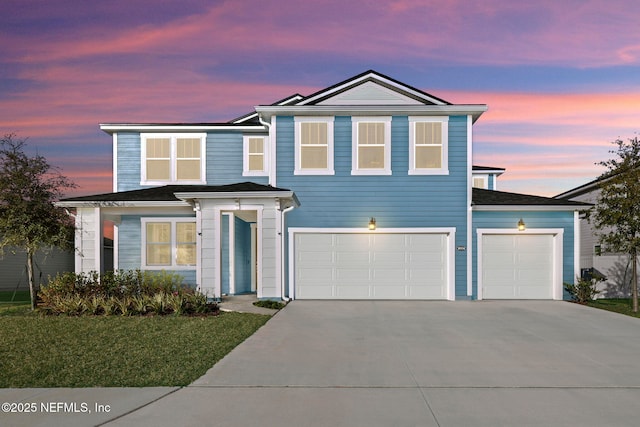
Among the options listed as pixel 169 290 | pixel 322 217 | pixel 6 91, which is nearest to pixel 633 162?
pixel 322 217

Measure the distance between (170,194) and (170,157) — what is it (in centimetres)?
231

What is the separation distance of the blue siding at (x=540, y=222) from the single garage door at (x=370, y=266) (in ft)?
4.47

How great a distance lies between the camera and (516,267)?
16031 mm

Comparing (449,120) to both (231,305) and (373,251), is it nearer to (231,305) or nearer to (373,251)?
(373,251)

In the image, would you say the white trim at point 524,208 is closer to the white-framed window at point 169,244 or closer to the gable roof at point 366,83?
the gable roof at point 366,83

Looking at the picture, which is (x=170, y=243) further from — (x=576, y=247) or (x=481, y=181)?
(x=481, y=181)

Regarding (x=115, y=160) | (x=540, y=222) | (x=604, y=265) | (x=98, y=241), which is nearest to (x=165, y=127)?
(x=115, y=160)

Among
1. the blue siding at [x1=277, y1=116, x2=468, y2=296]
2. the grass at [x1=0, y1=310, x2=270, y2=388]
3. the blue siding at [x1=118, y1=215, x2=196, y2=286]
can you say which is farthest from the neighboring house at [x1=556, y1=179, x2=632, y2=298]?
the blue siding at [x1=118, y1=215, x2=196, y2=286]

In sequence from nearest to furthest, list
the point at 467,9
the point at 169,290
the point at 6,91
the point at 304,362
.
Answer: the point at 304,362
the point at 169,290
the point at 467,9
the point at 6,91

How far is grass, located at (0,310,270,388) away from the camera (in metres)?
6.29

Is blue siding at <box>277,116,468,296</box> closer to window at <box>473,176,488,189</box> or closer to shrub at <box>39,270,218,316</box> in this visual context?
shrub at <box>39,270,218,316</box>

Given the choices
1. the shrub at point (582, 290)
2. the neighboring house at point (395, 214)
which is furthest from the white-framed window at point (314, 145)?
the shrub at point (582, 290)

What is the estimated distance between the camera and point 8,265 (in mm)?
24000

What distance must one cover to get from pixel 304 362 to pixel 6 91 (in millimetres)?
15793
